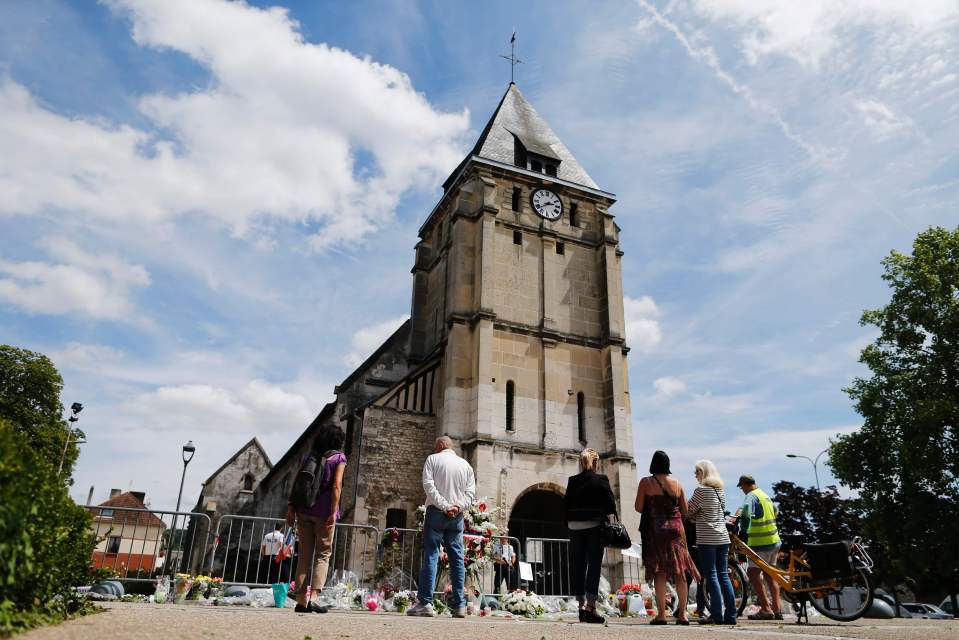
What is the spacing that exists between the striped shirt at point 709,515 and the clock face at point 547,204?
16769mm

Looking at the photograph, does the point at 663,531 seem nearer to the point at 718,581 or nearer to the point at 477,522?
the point at 718,581

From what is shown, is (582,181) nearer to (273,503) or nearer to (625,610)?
(625,610)

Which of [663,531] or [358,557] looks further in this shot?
[358,557]

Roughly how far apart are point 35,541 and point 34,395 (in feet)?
115

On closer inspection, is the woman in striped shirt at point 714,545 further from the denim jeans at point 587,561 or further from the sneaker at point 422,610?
Answer: the sneaker at point 422,610

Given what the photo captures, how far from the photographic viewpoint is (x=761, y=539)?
25.9ft

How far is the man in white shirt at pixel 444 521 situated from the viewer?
698 cm

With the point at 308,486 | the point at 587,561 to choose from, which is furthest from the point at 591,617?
the point at 308,486

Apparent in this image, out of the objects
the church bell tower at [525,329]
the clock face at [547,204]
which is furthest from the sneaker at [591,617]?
the clock face at [547,204]

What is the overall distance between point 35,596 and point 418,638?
2.31m

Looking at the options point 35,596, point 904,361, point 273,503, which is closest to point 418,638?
point 35,596

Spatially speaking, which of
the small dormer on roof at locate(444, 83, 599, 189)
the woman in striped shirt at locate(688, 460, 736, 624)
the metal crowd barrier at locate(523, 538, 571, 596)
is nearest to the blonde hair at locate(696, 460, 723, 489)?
the woman in striped shirt at locate(688, 460, 736, 624)

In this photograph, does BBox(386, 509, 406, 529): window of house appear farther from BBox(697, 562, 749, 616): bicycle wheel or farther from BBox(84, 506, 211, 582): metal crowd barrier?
BBox(697, 562, 749, 616): bicycle wheel

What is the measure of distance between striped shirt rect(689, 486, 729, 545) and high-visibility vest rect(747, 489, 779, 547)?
1.05m
